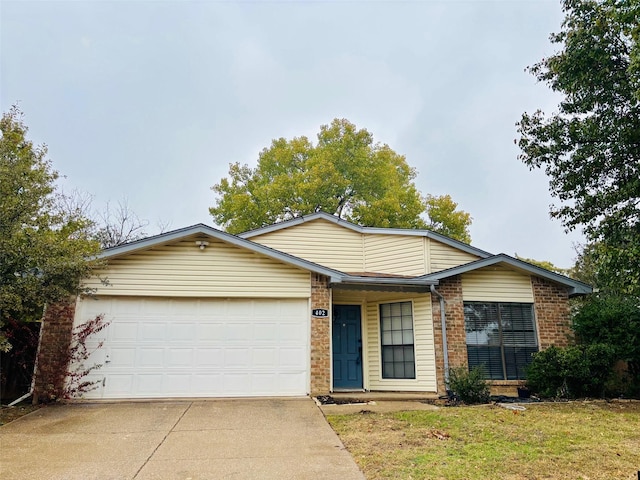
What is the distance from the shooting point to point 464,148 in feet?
87.8

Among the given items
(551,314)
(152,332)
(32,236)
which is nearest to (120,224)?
(152,332)

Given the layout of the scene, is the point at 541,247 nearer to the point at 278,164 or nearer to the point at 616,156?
the point at 278,164

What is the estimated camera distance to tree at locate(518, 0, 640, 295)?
30.1ft

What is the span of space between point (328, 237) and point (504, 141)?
1660 cm

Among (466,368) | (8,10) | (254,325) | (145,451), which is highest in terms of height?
(8,10)

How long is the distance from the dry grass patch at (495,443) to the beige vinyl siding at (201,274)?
11.3 feet

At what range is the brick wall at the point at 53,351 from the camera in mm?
8430

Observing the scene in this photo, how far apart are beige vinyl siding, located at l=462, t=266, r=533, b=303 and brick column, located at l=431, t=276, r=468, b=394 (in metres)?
0.27

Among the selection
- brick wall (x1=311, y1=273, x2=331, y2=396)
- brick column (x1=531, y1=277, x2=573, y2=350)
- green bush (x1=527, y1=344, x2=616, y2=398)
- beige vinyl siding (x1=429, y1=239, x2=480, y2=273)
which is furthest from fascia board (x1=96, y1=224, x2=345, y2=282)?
brick column (x1=531, y1=277, x2=573, y2=350)

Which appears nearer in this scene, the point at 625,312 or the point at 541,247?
the point at 625,312

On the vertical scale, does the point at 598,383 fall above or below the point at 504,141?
below

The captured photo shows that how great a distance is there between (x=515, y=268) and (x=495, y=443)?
635 cm

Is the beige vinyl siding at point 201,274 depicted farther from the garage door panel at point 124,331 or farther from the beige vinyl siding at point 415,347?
the beige vinyl siding at point 415,347

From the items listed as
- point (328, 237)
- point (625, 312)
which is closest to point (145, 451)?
point (328, 237)
